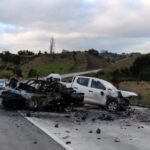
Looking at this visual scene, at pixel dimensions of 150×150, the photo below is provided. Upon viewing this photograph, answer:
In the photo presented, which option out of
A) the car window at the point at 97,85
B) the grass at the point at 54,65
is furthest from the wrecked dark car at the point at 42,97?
the grass at the point at 54,65

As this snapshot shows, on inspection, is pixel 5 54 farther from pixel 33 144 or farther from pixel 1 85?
pixel 33 144

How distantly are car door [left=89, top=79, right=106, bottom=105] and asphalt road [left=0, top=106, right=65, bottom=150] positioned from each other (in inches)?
297

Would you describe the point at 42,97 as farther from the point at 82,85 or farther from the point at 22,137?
the point at 22,137

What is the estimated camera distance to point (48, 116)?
23.4 metres

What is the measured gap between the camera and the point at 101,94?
27875mm

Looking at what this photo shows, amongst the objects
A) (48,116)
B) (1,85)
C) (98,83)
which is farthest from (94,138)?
(1,85)

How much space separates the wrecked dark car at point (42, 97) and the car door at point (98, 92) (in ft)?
4.04

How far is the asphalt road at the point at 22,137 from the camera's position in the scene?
41.9 feet

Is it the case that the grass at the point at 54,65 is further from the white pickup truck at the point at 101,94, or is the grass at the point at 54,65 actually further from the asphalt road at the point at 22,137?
the asphalt road at the point at 22,137

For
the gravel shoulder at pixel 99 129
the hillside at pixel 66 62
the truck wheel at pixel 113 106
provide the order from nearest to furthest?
the gravel shoulder at pixel 99 129
the truck wheel at pixel 113 106
the hillside at pixel 66 62

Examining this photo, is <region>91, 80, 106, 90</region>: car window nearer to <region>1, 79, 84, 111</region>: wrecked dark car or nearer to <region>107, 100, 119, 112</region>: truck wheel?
<region>107, 100, 119, 112</region>: truck wheel

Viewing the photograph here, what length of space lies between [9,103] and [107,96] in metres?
5.04

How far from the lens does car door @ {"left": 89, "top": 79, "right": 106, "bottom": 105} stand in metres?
27.8

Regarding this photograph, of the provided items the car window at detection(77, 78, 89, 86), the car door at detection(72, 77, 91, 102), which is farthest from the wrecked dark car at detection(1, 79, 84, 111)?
the car window at detection(77, 78, 89, 86)
